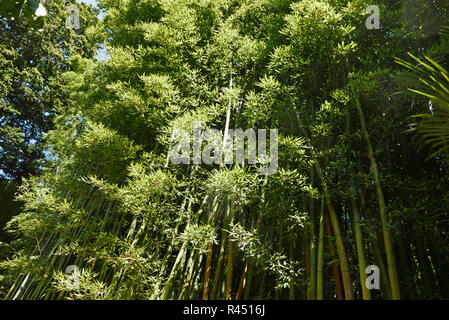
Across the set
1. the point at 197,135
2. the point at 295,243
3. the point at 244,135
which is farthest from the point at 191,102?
the point at 295,243

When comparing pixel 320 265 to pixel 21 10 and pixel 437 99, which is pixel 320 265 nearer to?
pixel 437 99

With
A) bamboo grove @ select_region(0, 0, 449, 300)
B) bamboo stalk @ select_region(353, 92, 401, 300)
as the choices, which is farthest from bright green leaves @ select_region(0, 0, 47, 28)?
bamboo stalk @ select_region(353, 92, 401, 300)

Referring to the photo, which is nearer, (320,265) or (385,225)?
(385,225)

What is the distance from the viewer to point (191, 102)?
135 inches

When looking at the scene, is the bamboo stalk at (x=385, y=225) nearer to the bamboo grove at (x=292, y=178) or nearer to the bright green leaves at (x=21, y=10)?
the bamboo grove at (x=292, y=178)

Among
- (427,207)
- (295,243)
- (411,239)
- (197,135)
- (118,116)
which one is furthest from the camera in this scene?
(118,116)

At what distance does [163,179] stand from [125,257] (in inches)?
30.7

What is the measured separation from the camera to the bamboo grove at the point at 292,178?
2.15 meters

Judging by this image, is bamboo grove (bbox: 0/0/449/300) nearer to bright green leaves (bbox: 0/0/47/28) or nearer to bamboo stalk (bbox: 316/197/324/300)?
bamboo stalk (bbox: 316/197/324/300)

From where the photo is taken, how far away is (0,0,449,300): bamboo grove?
2.15 metres

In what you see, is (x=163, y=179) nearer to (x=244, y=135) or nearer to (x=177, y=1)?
(x=244, y=135)

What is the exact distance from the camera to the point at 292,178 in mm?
2424

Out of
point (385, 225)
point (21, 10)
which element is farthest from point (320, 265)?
point (21, 10)

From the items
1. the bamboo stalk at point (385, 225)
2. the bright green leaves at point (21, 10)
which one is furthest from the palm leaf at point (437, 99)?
the bright green leaves at point (21, 10)
